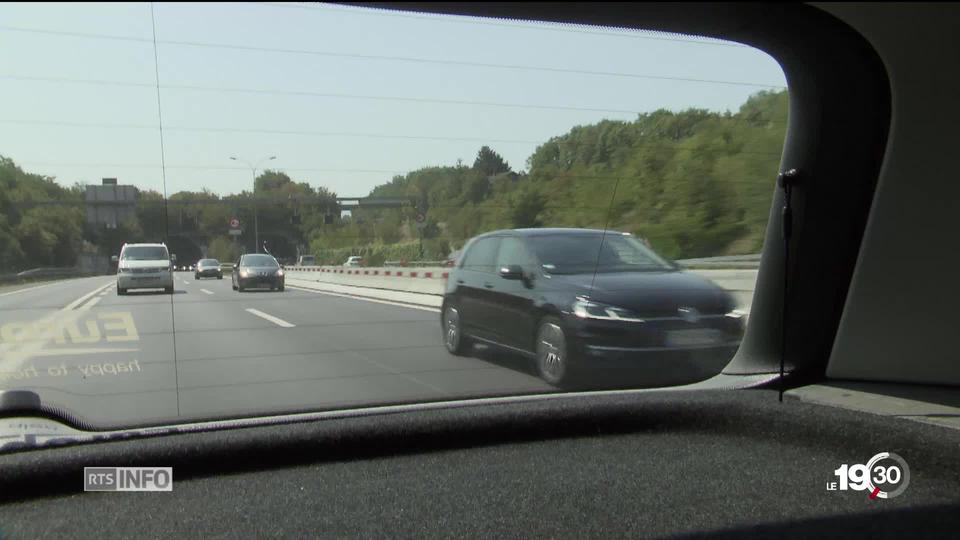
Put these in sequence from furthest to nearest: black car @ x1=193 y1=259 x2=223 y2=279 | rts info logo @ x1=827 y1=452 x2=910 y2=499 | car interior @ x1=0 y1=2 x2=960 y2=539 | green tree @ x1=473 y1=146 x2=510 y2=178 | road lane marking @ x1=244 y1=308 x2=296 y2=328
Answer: road lane marking @ x1=244 y1=308 x2=296 y2=328, green tree @ x1=473 y1=146 x2=510 y2=178, black car @ x1=193 y1=259 x2=223 y2=279, rts info logo @ x1=827 y1=452 x2=910 y2=499, car interior @ x1=0 y1=2 x2=960 y2=539

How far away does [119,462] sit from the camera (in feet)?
13.2

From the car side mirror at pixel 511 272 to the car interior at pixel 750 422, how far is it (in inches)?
31.1

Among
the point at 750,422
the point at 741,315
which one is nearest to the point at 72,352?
the point at 750,422

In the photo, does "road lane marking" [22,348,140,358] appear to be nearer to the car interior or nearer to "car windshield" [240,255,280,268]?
the car interior

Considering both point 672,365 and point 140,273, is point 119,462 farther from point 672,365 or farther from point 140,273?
point 672,365

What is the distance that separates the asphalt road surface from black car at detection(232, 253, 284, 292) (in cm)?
9

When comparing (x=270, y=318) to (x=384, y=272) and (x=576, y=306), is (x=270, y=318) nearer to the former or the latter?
(x=384, y=272)

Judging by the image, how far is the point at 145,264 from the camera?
16.2 feet

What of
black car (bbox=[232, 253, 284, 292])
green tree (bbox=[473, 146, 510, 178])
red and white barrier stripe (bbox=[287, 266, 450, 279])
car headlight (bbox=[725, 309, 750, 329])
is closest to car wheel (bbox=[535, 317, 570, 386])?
red and white barrier stripe (bbox=[287, 266, 450, 279])

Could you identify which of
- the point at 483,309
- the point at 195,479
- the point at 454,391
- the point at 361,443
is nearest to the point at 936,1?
the point at 483,309

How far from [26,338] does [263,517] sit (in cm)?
184

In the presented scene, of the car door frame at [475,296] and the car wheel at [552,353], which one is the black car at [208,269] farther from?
the car wheel at [552,353]

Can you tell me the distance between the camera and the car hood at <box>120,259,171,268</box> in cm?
486

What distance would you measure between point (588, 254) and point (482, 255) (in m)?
0.70
